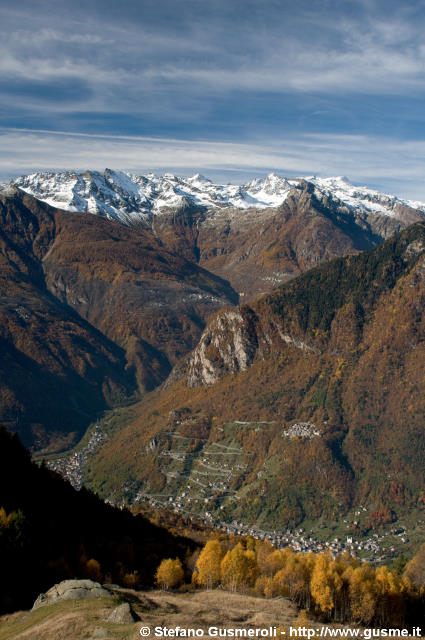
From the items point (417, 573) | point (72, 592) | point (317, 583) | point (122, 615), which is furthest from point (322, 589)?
point (72, 592)

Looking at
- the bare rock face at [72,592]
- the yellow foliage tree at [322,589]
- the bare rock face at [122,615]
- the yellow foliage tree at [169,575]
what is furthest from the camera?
the yellow foliage tree at [169,575]

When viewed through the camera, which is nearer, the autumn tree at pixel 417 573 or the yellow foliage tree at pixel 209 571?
the yellow foliage tree at pixel 209 571

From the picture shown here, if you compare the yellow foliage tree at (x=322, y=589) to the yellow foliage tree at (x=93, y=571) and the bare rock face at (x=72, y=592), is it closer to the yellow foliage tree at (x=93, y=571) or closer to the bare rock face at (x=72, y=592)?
the yellow foliage tree at (x=93, y=571)

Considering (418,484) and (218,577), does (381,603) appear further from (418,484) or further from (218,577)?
(418,484)

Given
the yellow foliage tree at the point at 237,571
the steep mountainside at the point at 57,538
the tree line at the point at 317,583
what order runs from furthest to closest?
the yellow foliage tree at the point at 237,571 < the tree line at the point at 317,583 < the steep mountainside at the point at 57,538

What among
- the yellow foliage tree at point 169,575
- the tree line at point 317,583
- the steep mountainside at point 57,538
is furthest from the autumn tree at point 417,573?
the steep mountainside at point 57,538

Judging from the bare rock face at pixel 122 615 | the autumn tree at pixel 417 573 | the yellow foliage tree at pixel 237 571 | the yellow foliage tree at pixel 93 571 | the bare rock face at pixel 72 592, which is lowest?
the autumn tree at pixel 417 573

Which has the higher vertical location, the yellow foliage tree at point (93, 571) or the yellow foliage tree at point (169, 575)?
the yellow foliage tree at point (93, 571)
